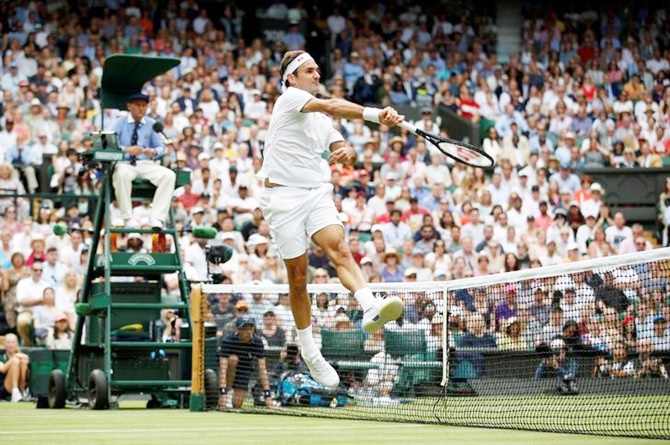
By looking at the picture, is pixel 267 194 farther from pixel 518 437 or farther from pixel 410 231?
pixel 410 231

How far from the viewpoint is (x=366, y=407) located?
13.0 metres

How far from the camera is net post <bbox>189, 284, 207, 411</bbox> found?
550 inches

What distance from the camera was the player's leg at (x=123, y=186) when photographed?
15.2 metres

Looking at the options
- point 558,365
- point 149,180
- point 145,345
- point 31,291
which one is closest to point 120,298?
point 145,345

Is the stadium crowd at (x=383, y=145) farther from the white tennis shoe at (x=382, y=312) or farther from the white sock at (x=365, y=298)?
Result: the white tennis shoe at (x=382, y=312)

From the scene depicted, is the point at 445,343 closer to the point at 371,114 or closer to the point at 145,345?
the point at 371,114

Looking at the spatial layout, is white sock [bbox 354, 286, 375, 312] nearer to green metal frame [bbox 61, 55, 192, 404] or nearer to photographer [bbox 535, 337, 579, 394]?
photographer [bbox 535, 337, 579, 394]

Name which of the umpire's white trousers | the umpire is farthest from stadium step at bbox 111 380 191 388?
the umpire's white trousers

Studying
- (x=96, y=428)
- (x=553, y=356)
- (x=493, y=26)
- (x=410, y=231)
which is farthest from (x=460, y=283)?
(x=493, y=26)

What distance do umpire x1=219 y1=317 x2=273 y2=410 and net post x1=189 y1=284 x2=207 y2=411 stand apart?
0.27 metres

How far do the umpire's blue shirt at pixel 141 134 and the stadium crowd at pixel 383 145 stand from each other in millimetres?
299

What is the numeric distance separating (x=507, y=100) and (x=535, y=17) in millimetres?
6428

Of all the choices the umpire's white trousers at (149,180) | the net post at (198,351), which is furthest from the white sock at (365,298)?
the umpire's white trousers at (149,180)

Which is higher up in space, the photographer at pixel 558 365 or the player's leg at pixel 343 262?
the player's leg at pixel 343 262
